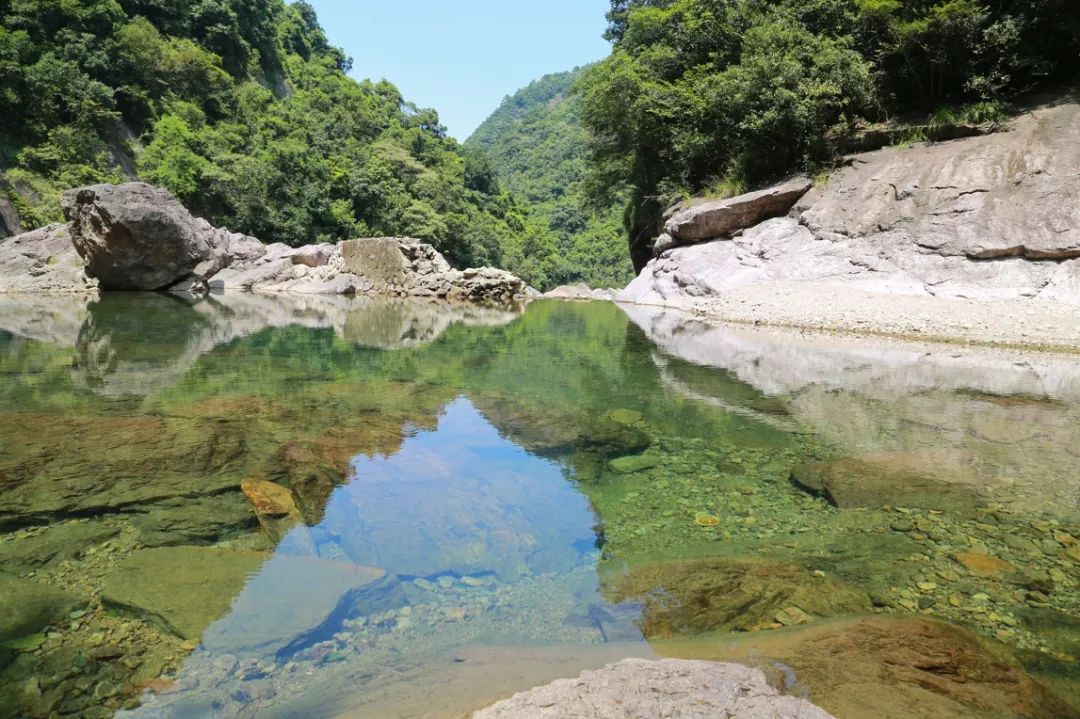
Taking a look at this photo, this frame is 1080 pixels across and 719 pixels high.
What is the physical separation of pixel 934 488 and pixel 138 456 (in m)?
6.44

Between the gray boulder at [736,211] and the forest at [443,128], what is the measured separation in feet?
4.18

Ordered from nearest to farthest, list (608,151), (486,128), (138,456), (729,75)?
1. (138,456)
2. (729,75)
3. (608,151)
4. (486,128)

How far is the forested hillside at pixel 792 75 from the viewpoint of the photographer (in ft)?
61.2

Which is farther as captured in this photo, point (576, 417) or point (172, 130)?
point (172, 130)

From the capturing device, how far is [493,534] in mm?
4219

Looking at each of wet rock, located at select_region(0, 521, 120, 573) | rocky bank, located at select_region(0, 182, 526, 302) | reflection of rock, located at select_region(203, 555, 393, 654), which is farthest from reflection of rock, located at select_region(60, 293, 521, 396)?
reflection of rock, located at select_region(203, 555, 393, 654)

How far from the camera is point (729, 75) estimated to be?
2238cm

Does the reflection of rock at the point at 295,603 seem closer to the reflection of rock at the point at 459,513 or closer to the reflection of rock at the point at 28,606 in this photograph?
the reflection of rock at the point at 459,513

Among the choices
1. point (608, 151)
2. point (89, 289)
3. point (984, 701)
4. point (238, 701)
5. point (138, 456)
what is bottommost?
point (984, 701)

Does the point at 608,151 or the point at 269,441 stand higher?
the point at 608,151

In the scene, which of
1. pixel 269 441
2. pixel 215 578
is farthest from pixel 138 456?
pixel 215 578

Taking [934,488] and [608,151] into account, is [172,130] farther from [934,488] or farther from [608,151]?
[934,488]

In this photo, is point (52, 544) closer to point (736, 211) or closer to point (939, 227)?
point (939, 227)

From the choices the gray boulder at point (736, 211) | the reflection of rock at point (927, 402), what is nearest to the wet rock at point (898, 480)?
the reflection of rock at point (927, 402)
